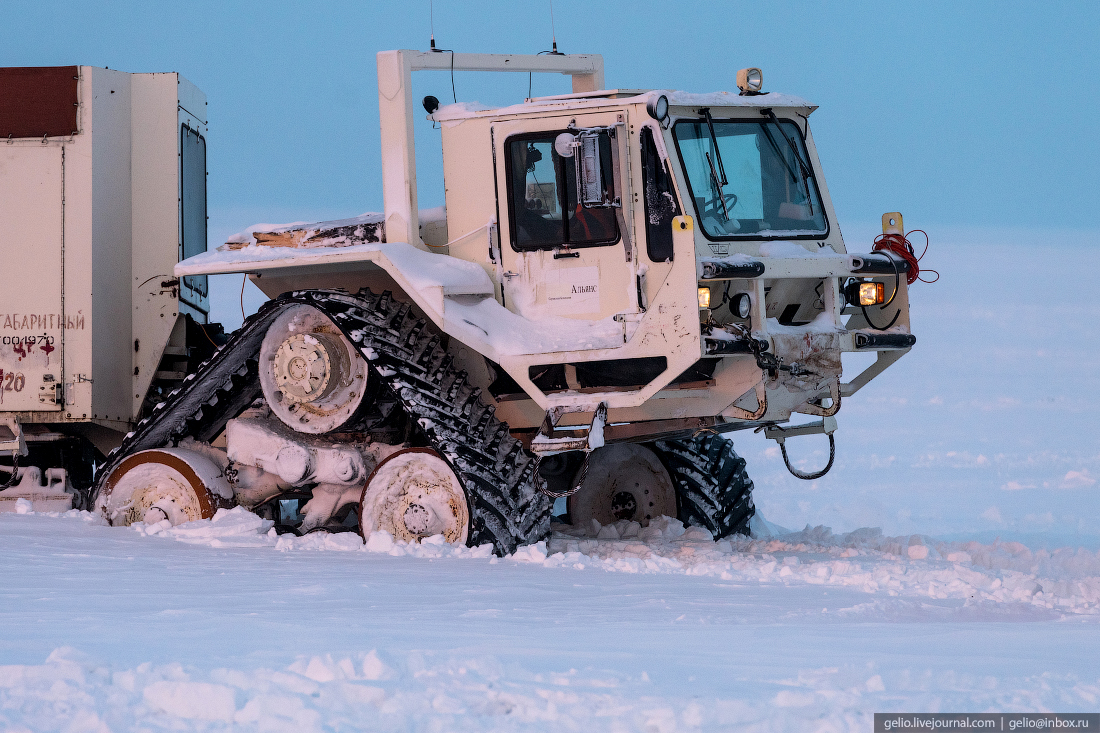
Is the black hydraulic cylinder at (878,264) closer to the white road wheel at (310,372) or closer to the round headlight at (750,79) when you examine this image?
the round headlight at (750,79)

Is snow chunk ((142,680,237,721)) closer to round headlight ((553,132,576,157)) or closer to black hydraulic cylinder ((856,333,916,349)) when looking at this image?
round headlight ((553,132,576,157))

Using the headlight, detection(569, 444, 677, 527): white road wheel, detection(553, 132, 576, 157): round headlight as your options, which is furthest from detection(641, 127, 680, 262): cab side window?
detection(569, 444, 677, 527): white road wheel

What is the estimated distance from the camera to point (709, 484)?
33.5 ft

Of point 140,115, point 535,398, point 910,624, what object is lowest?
point 910,624

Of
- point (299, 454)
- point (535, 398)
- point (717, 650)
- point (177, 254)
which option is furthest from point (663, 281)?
point (177, 254)

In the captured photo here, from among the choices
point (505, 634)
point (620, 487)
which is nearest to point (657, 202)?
point (620, 487)

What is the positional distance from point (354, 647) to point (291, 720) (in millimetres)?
916

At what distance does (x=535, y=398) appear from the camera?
8242 millimetres

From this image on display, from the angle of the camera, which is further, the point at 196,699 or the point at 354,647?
the point at 354,647

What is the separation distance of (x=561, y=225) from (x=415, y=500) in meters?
2.00

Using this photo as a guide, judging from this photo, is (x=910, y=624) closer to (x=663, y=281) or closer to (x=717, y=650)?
(x=717, y=650)

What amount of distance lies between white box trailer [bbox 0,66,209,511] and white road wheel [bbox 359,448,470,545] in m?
2.68

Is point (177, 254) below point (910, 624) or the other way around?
the other way around

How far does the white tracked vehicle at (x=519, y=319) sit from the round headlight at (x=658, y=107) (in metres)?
0.03
